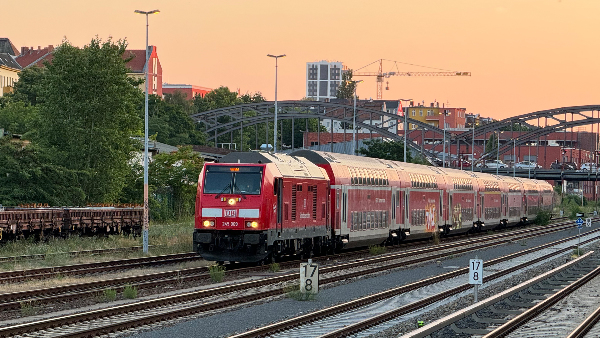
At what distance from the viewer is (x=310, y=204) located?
107 feet

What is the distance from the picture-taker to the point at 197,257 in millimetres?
35406

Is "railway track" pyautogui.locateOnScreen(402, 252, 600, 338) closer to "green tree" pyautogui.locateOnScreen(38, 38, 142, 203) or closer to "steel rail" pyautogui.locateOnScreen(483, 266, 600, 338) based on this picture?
"steel rail" pyautogui.locateOnScreen(483, 266, 600, 338)

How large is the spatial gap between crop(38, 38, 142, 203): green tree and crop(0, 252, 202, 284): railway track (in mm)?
20423

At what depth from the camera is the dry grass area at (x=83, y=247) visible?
106 ft

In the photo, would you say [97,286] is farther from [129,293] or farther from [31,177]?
[31,177]

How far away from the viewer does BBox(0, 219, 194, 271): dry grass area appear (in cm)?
3231

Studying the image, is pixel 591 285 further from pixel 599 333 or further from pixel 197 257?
pixel 197 257

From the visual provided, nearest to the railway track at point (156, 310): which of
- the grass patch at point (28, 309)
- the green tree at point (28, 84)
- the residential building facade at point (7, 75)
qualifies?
the grass patch at point (28, 309)

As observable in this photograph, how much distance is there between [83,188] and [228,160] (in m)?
27.8

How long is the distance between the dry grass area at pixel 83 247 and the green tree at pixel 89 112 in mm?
7179

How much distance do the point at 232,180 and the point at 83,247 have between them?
534 inches

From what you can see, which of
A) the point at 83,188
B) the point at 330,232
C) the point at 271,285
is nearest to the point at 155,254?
the point at 330,232

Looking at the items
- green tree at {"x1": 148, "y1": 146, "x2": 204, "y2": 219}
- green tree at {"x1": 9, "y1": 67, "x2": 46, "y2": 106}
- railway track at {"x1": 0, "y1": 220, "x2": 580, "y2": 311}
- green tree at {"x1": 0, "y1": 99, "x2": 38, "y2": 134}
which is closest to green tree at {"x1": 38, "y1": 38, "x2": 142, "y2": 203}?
green tree at {"x1": 148, "y1": 146, "x2": 204, "y2": 219}

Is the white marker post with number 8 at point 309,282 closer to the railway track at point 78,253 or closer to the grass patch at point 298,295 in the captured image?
the grass patch at point 298,295
